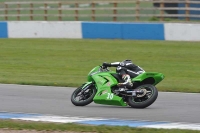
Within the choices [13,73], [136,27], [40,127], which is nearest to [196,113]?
[40,127]

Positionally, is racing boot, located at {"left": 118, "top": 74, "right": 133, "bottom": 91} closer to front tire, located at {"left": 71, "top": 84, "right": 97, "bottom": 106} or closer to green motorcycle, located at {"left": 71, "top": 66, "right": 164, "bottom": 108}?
green motorcycle, located at {"left": 71, "top": 66, "right": 164, "bottom": 108}

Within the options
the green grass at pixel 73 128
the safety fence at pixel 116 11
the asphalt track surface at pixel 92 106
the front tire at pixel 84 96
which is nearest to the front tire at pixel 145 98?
the asphalt track surface at pixel 92 106

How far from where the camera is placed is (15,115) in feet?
31.7

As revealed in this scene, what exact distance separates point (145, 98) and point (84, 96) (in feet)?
4.29

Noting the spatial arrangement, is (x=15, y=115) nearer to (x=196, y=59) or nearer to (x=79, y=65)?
(x=79, y=65)

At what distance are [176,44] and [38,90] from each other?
11.4m

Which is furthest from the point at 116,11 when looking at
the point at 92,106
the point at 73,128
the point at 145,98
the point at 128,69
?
the point at 73,128

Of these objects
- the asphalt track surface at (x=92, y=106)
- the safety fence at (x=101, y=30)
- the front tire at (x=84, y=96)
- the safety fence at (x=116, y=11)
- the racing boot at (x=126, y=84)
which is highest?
the safety fence at (x=116, y=11)

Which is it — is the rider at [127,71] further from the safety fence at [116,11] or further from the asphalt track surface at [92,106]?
the safety fence at [116,11]

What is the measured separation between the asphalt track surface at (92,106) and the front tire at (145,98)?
0.35ft

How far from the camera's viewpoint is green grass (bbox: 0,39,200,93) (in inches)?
583

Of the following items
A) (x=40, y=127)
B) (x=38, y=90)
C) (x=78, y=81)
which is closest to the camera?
(x=40, y=127)

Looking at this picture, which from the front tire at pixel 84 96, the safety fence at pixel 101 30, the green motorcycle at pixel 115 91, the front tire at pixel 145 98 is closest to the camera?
the front tire at pixel 145 98

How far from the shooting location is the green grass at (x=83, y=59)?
14.8 m
